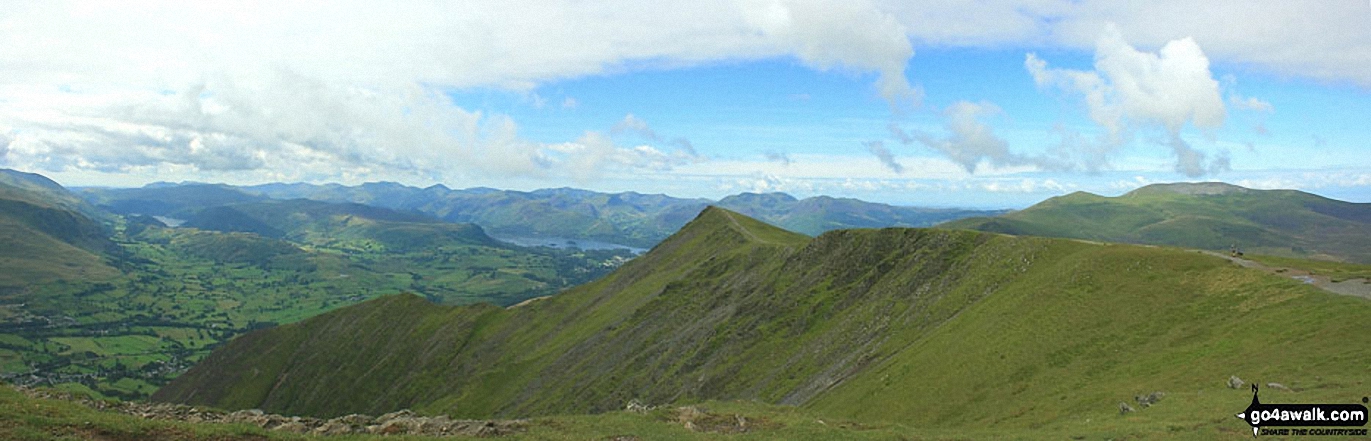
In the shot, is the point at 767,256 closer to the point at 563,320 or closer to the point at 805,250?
the point at 805,250

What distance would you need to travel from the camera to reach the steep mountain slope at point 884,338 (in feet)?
152

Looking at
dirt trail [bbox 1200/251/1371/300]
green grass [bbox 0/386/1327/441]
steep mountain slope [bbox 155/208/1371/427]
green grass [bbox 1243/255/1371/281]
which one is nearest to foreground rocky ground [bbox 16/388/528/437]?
green grass [bbox 0/386/1327/441]

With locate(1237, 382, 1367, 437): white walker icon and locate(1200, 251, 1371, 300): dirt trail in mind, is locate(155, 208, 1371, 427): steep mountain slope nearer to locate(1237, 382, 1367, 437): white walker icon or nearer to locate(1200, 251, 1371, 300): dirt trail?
locate(1237, 382, 1367, 437): white walker icon

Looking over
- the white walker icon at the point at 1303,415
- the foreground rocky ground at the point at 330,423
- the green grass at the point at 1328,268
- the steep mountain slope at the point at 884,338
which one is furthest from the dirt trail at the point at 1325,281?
the foreground rocky ground at the point at 330,423

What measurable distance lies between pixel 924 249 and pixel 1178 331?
54325mm

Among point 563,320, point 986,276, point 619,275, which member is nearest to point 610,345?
point 563,320

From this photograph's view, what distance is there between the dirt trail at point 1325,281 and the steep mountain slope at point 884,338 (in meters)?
3.15

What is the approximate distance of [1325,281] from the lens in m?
57.0

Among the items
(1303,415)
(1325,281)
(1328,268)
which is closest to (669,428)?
(1303,415)

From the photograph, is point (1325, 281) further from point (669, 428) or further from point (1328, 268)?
point (669, 428)

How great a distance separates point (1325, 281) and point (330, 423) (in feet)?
276

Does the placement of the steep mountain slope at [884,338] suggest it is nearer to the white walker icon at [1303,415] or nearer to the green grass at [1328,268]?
the white walker icon at [1303,415]

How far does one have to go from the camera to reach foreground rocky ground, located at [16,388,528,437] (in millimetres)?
37344

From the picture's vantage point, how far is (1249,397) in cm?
3562
